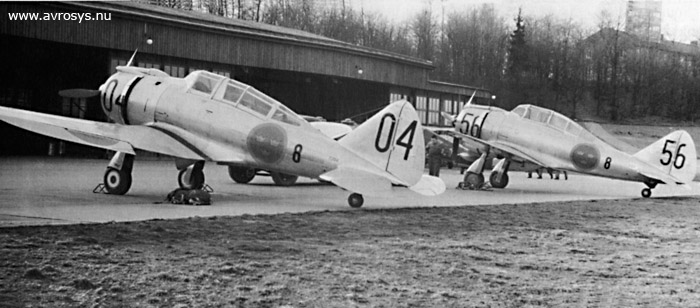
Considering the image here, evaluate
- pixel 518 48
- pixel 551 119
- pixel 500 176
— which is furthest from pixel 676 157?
pixel 518 48

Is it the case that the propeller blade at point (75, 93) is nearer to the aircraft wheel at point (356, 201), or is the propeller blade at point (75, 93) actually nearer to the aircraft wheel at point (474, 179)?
the aircraft wheel at point (356, 201)

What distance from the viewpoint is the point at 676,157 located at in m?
16.7

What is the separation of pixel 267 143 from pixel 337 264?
16.8 ft

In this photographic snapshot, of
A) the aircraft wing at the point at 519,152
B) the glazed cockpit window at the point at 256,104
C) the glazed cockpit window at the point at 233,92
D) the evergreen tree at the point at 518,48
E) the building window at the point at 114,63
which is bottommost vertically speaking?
the aircraft wing at the point at 519,152

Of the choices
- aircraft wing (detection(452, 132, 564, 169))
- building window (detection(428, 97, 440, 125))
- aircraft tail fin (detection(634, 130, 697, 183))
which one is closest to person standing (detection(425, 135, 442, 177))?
aircraft wing (detection(452, 132, 564, 169))

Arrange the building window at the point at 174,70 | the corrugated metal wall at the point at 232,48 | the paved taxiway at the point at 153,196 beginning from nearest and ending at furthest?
the paved taxiway at the point at 153,196
the corrugated metal wall at the point at 232,48
the building window at the point at 174,70

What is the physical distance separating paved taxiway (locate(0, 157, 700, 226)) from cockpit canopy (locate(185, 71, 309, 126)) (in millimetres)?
1346

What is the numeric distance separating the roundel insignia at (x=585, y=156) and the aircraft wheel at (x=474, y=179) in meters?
2.15

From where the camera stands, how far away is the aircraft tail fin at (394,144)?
10570 mm

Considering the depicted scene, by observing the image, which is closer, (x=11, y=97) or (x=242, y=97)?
(x=11, y=97)

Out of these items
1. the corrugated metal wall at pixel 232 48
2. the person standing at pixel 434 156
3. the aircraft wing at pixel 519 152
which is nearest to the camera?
the corrugated metal wall at pixel 232 48

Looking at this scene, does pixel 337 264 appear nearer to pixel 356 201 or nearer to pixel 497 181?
pixel 356 201

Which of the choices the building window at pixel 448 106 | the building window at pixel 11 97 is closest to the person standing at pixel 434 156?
the building window at pixel 448 106

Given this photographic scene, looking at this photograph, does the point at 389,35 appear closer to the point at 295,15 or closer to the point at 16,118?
the point at 295,15
